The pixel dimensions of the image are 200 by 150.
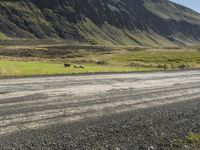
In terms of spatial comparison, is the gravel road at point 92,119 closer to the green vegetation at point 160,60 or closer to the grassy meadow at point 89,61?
the grassy meadow at point 89,61

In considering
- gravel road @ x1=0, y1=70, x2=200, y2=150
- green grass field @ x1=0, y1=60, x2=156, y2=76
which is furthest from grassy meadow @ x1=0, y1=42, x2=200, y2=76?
gravel road @ x1=0, y1=70, x2=200, y2=150

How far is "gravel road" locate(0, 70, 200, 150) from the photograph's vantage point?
11.2 metres

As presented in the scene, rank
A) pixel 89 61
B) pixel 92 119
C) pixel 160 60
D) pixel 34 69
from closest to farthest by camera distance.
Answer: pixel 92 119, pixel 34 69, pixel 89 61, pixel 160 60

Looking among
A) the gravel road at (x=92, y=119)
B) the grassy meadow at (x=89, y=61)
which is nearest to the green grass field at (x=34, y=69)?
the grassy meadow at (x=89, y=61)

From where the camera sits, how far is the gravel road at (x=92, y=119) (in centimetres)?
1118

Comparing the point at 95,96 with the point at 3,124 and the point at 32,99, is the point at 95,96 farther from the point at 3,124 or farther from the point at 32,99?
the point at 3,124

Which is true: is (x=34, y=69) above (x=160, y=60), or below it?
above

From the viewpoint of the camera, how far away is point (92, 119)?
47.0 feet

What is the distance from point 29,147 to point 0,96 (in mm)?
8931

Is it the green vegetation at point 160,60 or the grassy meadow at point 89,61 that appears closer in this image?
the grassy meadow at point 89,61

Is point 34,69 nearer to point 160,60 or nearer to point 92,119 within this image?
point 92,119

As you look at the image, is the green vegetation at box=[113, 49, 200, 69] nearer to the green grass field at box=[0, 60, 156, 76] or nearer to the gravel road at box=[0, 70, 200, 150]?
the green grass field at box=[0, 60, 156, 76]

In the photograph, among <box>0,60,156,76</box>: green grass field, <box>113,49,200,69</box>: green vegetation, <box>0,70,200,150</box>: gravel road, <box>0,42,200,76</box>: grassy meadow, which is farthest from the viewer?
<box>113,49,200,69</box>: green vegetation

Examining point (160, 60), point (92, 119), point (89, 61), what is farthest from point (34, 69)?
point (160, 60)
